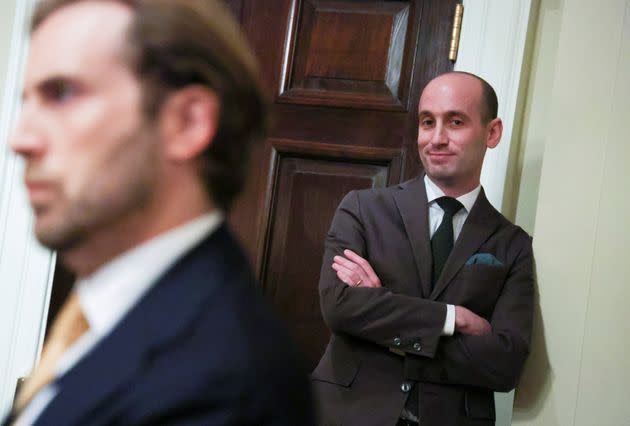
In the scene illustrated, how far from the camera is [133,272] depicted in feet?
2.23

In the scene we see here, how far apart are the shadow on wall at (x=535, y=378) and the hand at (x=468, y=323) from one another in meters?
0.22

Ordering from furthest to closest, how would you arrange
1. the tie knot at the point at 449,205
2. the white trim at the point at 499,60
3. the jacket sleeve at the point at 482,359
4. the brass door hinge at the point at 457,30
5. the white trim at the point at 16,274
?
1. the white trim at the point at 16,274
2. the brass door hinge at the point at 457,30
3. the white trim at the point at 499,60
4. the tie knot at the point at 449,205
5. the jacket sleeve at the point at 482,359

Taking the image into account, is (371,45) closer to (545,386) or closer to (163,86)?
(545,386)

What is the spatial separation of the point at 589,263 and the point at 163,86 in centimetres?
175

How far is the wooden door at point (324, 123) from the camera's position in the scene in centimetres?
285

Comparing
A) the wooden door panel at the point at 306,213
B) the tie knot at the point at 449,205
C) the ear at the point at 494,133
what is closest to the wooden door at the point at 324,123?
the wooden door panel at the point at 306,213

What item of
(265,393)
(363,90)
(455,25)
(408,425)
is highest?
(455,25)

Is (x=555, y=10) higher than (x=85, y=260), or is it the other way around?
(x=555, y=10)

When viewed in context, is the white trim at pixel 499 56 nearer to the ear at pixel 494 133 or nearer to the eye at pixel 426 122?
the ear at pixel 494 133

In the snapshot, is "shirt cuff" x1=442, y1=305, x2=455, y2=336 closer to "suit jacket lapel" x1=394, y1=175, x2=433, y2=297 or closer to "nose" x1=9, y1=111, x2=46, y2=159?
"suit jacket lapel" x1=394, y1=175, x2=433, y2=297

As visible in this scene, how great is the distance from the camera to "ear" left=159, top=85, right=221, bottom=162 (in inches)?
27.1

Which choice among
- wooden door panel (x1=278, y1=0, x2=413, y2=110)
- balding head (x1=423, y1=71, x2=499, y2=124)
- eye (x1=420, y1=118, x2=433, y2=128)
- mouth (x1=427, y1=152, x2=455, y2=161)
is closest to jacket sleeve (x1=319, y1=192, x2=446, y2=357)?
mouth (x1=427, y1=152, x2=455, y2=161)

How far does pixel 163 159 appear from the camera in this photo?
0.68 meters

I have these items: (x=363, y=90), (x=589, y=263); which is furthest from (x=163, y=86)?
(x=363, y=90)
